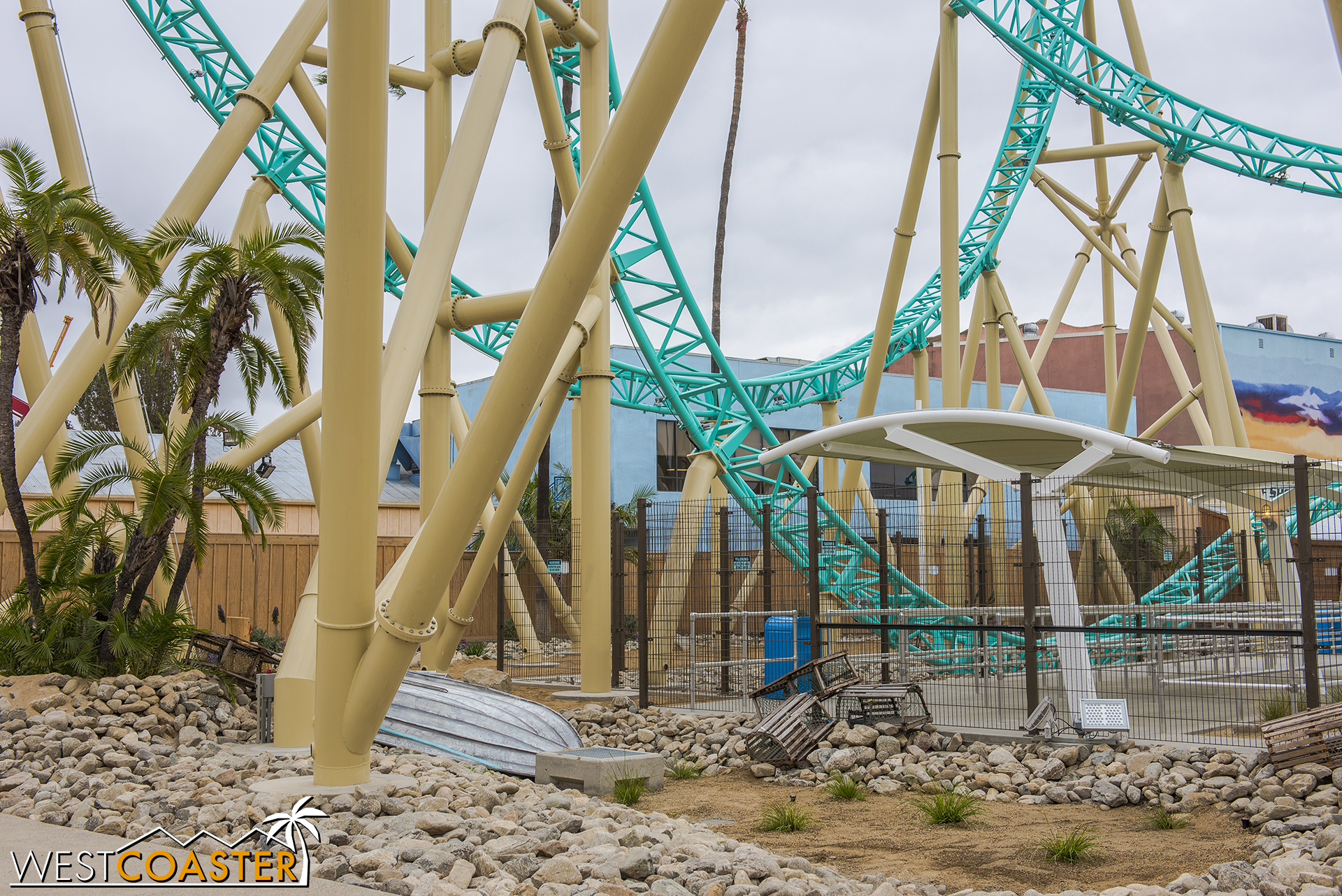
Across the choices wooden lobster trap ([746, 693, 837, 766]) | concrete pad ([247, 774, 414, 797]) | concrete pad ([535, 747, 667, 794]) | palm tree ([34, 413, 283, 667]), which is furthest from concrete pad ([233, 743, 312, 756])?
wooden lobster trap ([746, 693, 837, 766])

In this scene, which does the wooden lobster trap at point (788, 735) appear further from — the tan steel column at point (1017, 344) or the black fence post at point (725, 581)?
the tan steel column at point (1017, 344)

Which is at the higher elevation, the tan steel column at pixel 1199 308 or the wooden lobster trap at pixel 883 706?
the tan steel column at pixel 1199 308

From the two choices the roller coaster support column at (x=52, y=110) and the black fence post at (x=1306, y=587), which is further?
the roller coaster support column at (x=52, y=110)

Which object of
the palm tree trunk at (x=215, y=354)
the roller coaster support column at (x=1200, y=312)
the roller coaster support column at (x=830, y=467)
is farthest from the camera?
the roller coaster support column at (x=830, y=467)

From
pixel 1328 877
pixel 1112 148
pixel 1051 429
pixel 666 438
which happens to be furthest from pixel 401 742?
pixel 666 438

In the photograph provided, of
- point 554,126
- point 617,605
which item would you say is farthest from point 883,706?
point 554,126

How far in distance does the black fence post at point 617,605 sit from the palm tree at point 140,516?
13.5 ft

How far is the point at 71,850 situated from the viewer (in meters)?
5.60

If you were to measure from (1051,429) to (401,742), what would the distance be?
619 cm

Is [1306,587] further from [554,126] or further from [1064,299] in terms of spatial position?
[1064,299]

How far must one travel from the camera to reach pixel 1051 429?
10.0 m

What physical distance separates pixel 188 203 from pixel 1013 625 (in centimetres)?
973

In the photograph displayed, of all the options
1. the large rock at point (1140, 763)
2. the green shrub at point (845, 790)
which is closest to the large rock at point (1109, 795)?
the large rock at point (1140, 763)

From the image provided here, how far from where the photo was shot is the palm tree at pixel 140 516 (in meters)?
10.9
